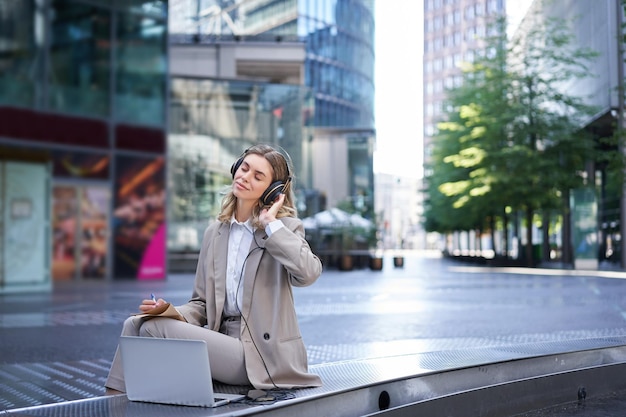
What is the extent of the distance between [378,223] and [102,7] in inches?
724

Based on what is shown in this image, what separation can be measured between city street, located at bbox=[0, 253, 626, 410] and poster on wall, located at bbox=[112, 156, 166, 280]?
412 cm

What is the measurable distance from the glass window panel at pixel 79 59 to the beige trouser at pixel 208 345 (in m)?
18.0

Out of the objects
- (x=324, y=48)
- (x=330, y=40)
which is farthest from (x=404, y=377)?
(x=330, y=40)

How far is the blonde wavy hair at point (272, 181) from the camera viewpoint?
3840 millimetres

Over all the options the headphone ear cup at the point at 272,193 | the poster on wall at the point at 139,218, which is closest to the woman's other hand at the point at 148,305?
the headphone ear cup at the point at 272,193

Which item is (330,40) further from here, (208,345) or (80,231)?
(208,345)

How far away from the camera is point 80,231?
72.5ft

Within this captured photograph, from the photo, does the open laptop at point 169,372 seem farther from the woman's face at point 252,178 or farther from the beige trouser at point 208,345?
the woman's face at point 252,178

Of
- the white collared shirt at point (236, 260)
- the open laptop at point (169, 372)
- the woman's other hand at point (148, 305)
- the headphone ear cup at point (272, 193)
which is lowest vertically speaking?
the open laptop at point (169, 372)

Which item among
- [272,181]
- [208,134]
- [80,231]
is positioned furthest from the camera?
[208,134]

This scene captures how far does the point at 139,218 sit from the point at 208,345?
20.0m

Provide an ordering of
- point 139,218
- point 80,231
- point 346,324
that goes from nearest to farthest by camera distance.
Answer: point 346,324
point 80,231
point 139,218

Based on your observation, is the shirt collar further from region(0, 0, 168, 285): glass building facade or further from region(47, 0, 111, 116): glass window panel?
region(47, 0, 111, 116): glass window panel

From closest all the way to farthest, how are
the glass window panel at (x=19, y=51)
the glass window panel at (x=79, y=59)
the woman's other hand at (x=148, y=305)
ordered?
the woman's other hand at (x=148, y=305) → the glass window panel at (x=19, y=51) → the glass window panel at (x=79, y=59)
